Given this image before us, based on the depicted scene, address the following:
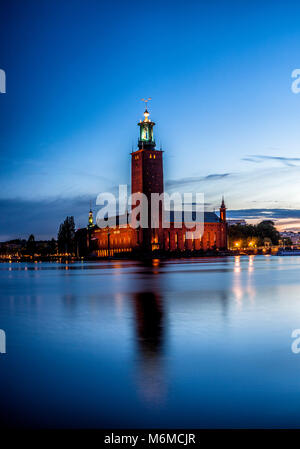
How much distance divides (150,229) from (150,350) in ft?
310

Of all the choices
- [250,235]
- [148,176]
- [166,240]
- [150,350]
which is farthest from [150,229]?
[150,350]

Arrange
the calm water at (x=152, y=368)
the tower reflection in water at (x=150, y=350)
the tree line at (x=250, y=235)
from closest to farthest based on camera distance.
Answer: the calm water at (x=152, y=368)
the tower reflection in water at (x=150, y=350)
the tree line at (x=250, y=235)

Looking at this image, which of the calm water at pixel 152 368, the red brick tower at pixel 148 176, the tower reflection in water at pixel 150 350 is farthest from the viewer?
the red brick tower at pixel 148 176

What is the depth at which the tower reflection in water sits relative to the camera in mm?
6176

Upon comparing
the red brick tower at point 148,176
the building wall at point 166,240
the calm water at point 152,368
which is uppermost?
the red brick tower at point 148,176

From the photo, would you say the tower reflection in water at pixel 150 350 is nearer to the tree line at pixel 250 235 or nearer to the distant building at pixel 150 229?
the distant building at pixel 150 229

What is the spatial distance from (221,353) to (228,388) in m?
2.07

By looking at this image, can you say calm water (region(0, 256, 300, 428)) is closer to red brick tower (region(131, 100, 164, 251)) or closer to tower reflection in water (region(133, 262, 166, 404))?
tower reflection in water (region(133, 262, 166, 404))

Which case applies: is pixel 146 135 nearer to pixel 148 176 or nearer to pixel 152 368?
pixel 148 176

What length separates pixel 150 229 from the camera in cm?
10300

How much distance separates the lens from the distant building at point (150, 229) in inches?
4082

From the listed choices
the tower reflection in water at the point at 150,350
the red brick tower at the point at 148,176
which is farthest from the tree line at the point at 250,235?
the tower reflection in water at the point at 150,350

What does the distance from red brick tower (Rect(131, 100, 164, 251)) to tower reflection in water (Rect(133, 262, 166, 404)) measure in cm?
8676
